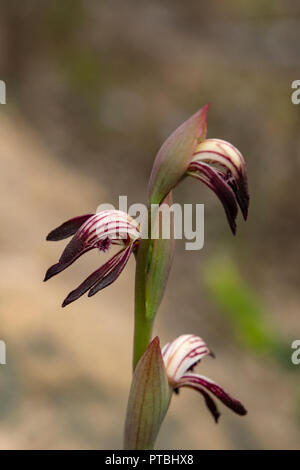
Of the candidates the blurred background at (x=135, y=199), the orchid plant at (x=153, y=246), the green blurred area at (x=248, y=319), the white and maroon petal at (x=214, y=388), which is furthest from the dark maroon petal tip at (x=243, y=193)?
the green blurred area at (x=248, y=319)

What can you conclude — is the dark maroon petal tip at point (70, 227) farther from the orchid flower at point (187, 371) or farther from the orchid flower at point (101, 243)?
the orchid flower at point (187, 371)

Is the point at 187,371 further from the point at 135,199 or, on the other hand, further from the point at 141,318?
the point at 135,199

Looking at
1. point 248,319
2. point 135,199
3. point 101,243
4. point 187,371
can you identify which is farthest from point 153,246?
point 135,199

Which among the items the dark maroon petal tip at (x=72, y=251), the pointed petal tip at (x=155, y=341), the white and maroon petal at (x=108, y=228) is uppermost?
the white and maroon petal at (x=108, y=228)

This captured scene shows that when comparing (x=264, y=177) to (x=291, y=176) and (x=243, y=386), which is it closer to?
(x=291, y=176)

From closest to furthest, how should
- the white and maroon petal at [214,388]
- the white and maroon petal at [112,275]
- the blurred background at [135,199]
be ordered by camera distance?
the white and maroon petal at [112,275] < the white and maroon petal at [214,388] < the blurred background at [135,199]

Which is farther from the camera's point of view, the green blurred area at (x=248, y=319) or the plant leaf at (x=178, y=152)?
the green blurred area at (x=248, y=319)

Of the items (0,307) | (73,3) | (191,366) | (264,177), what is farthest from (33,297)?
(73,3)
